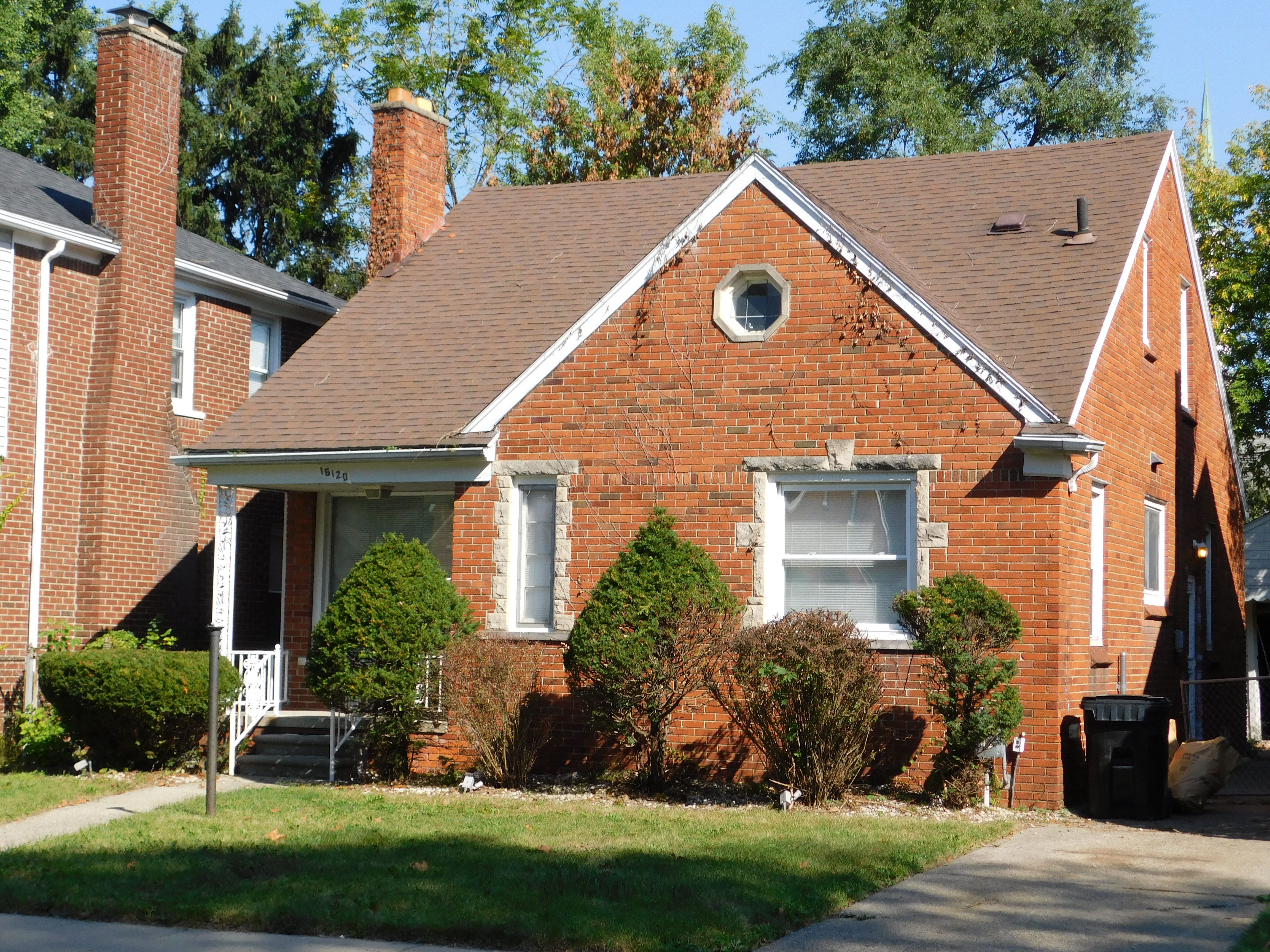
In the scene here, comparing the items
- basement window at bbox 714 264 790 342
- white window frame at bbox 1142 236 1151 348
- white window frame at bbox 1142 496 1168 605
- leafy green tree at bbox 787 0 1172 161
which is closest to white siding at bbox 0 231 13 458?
basement window at bbox 714 264 790 342

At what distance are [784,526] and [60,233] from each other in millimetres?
9099

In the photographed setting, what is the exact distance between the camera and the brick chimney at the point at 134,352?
16859 millimetres

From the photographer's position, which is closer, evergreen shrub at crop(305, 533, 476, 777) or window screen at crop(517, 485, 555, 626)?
evergreen shrub at crop(305, 533, 476, 777)

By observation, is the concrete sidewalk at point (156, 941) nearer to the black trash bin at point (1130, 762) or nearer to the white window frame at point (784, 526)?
the white window frame at point (784, 526)

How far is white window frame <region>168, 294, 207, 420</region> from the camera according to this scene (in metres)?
18.5

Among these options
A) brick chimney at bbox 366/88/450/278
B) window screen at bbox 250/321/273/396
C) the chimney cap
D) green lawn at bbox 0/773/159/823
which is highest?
the chimney cap

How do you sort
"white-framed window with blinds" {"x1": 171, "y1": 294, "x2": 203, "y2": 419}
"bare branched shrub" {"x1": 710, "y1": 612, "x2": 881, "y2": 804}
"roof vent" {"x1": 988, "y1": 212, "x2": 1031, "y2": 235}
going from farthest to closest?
"white-framed window with blinds" {"x1": 171, "y1": 294, "x2": 203, "y2": 419}, "roof vent" {"x1": 988, "y1": 212, "x2": 1031, "y2": 235}, "bare branched shrub" {"x1": 710, "y1": 612, "x2": 881, "y2": 804}

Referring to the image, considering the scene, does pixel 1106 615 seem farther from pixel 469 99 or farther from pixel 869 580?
pixel 469 99

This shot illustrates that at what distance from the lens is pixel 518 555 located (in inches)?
548

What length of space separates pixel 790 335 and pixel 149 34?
9.87 m

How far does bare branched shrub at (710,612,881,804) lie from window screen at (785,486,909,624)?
28.9 inches

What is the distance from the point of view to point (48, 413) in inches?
651

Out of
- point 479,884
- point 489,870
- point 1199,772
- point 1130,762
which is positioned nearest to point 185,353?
point 489,870

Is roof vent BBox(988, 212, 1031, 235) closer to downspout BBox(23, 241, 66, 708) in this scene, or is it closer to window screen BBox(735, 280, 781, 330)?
window screen BBox(735, 280, 781, 330)
